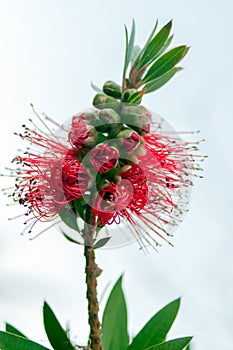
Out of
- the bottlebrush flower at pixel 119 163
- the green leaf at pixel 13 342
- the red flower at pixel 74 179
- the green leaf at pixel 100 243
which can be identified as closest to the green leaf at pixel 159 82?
the bottlebrush flower at pixel 119 163

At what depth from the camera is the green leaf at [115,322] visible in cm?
182

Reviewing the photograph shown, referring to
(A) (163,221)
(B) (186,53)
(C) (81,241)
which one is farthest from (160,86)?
(C) (81,241)

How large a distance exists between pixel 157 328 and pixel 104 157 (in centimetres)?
60

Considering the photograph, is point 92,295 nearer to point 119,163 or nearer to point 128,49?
point 119,163

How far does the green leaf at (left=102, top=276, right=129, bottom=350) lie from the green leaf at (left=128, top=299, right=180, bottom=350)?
0.11 metres

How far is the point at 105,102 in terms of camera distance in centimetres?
153

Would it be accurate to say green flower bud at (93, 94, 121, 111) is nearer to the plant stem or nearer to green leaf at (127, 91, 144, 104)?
green leaf at (127, 91, 144, 104)

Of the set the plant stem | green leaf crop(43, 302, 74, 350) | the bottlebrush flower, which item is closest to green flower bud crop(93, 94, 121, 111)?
the bottlebrush flower

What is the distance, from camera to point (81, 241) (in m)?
1.56

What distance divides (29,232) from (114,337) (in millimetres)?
485

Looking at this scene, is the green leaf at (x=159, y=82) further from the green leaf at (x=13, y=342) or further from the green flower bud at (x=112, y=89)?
the green leaf at (x=13, y=342)

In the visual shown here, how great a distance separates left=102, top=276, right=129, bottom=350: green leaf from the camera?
5.98ft

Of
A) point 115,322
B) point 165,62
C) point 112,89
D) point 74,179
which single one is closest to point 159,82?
point 165,62

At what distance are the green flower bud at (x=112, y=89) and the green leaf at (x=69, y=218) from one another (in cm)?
34
